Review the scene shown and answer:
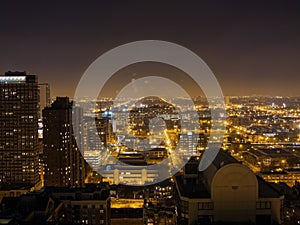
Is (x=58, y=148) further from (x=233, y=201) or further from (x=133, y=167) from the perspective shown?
(x=233, y=201)

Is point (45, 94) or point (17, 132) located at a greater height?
point (45, 94)

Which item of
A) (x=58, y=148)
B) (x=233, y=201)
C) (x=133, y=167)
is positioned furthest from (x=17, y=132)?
(x=233, y=201)

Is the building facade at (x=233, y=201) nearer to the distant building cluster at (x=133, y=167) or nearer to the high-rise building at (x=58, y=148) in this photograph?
the distant building cluster at (x=133, y=167)

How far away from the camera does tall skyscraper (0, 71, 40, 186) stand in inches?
382

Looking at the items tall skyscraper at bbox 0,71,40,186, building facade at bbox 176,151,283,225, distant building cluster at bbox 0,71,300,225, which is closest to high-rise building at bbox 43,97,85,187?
distant building cluster at bbox 0,71,300,225

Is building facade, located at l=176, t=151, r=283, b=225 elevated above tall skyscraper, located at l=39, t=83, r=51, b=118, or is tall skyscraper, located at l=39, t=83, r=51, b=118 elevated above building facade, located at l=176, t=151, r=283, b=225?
tall skyscraper, located at l=39, t=83, r=51, b=118

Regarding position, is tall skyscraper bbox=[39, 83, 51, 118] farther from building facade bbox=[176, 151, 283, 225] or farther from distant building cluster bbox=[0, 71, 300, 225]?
building facade bbox=[176, 151, 283, 225]

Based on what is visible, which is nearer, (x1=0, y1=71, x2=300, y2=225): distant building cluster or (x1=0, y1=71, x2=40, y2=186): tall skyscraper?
(x1=0, y1=71, x2=300, y2=225): distant building cluster

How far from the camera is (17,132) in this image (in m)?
9.76

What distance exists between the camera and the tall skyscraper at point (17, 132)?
9703mm

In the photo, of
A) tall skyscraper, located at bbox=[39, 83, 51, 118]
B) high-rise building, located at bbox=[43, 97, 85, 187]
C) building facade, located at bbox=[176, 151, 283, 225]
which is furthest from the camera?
tall skyscraper, located at bbox=[39, 83, 51, 118]

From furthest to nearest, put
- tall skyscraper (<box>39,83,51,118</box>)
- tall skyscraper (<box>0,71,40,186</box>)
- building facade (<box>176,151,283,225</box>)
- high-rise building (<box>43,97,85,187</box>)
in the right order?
tall skyscraper (<box>39,83,51,118</box>)
tall skyscraper (<box>0,71,40,186</box>)
high-rise building (<box>43,97,85,187</box>)
building facade (<box>176,151,283,225</box>)

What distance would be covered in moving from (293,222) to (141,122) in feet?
39.7

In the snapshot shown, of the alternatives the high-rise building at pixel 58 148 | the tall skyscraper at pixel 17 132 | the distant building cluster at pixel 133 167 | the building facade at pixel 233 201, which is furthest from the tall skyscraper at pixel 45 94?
the building facade at pixel 233 201
